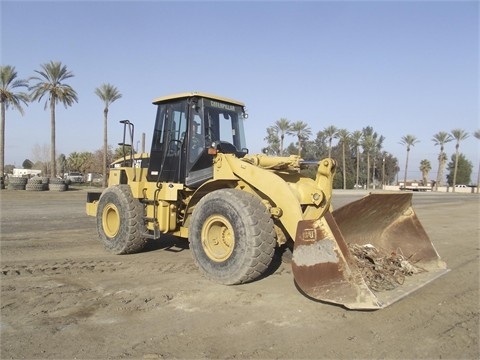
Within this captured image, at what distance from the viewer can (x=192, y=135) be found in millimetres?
7395

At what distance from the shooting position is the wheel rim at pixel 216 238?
248 inches

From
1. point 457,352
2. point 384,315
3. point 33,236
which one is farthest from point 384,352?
point 33,236

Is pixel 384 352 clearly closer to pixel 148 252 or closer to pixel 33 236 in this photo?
pixel 148 252

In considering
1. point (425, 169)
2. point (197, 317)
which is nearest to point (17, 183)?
point (197, 317)

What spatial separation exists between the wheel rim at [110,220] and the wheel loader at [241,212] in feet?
0.06

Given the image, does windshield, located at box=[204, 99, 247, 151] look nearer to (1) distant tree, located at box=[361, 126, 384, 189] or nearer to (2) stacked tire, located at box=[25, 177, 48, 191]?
(2) stacked tire, located at box=[25, 177, 48, 191]

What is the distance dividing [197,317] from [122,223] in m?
3.75

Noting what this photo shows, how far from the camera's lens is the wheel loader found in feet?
16.5

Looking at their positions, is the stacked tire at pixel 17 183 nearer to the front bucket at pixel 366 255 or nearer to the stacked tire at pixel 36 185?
the stacked tire at pixel 36 185

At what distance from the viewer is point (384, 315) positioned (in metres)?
4.91

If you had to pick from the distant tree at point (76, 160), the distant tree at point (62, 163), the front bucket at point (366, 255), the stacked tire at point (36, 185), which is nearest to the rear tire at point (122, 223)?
the front bucket at point (366, 255)

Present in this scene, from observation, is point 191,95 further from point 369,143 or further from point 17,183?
point 369,143

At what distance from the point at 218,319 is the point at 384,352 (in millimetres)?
1701

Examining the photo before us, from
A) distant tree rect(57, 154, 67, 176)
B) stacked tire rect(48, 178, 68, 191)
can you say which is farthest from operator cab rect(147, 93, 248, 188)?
distant tree rect(57, 154, 67, 176)
